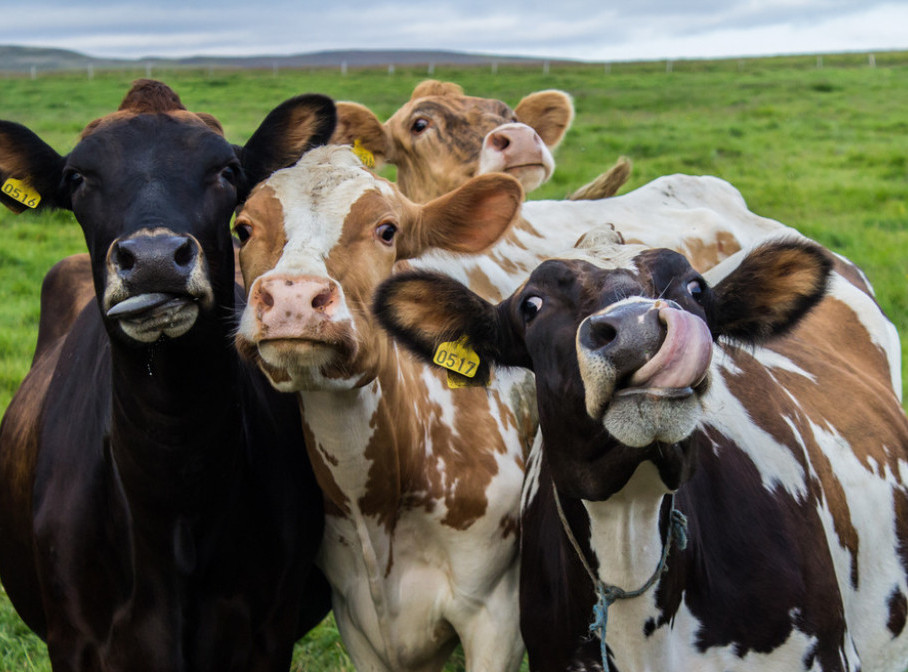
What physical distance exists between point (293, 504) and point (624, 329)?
180cm

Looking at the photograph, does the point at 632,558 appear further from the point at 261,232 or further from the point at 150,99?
the point at 150,99

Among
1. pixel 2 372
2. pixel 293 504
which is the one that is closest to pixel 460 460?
pixel 293 504

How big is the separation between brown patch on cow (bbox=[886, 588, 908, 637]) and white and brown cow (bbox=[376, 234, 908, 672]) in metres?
0.01

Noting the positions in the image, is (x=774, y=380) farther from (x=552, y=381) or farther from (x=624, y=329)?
(x=624, y=329)

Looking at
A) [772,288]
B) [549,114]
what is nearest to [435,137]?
[549,114]

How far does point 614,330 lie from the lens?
2730mm

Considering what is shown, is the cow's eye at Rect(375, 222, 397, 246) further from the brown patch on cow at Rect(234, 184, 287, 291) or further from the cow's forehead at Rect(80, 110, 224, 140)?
the cow's forehead at Rect(80, 110, 224, 140)

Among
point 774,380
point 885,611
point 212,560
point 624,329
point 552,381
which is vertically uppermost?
point 624,329

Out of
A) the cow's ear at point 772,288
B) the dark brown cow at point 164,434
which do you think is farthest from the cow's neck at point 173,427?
the cow's ear at point 772,288

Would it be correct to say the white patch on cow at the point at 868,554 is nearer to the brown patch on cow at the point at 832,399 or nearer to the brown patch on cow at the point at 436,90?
the brown patch on cow at the point at 832,399

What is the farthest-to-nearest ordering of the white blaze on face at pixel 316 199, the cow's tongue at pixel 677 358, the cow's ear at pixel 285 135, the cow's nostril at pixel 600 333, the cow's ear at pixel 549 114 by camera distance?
the cow's ear at pixel 549 114
the cow's ear at pixel 285 135
the white blaze on face at pixel 316 199
the cow's nostril at pixel 600 333
the cow's tongue at pixel 677 358

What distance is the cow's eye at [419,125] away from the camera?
615 centimetres

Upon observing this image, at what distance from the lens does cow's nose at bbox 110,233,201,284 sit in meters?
3.10

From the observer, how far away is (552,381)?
3.11 metres
